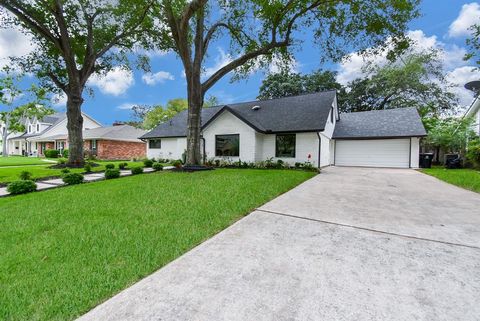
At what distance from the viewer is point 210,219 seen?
391cm

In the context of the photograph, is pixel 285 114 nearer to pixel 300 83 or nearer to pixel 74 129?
pixel 74 129

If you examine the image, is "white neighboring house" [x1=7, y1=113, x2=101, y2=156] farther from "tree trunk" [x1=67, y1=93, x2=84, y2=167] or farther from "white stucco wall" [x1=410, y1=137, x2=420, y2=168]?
"white stucco wall" [x1=410, y1=137, x2=420, y2=168]

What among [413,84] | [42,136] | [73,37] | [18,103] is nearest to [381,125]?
[413,84]

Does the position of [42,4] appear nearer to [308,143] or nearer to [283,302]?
[308,143]

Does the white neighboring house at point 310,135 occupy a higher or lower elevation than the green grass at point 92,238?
higher

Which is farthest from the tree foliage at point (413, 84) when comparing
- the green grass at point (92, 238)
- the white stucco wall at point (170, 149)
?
the green grass at point (92, 238)

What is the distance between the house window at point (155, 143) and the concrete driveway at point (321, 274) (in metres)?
17.6

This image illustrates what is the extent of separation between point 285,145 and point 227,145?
3769 mm

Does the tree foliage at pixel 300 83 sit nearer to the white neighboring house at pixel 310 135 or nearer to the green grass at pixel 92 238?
the white neighboring house at pixel 310 135

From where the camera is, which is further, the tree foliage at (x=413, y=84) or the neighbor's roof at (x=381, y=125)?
the tree foliage at (x=413, y=84)

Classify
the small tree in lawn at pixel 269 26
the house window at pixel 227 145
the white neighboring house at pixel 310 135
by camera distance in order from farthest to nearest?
the house window at pixel 227 145
the white neighboring house at pixel 310 135
the small tree in lawn at pixel 269 26

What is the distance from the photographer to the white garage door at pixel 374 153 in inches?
593

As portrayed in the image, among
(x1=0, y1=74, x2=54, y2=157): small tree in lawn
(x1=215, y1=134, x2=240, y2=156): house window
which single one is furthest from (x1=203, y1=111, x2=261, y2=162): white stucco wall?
(x1=0, y1=74, x2=54, y2=157): small tree in lawn

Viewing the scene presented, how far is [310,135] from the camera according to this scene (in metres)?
13.1
